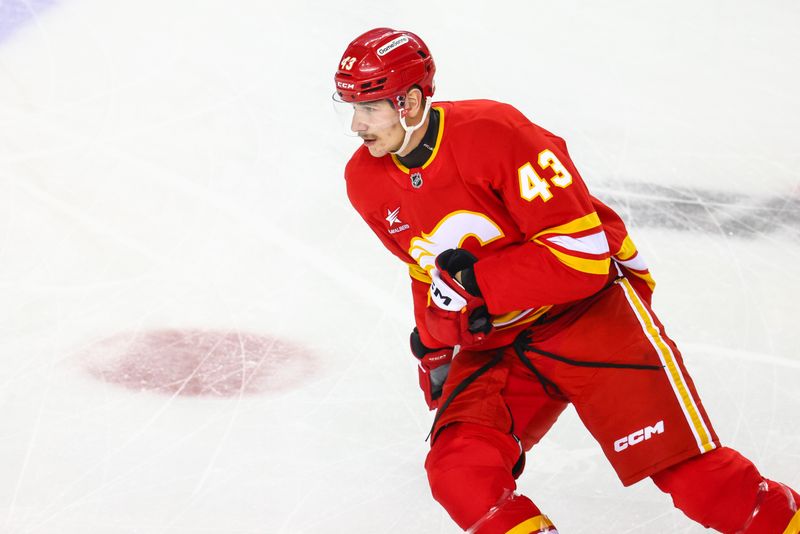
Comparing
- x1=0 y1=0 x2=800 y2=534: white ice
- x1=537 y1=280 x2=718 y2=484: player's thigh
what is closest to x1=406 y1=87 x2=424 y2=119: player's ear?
x1=537 y1=280 x2=718 y2=484: player's thigh

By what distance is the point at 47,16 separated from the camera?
190 inches

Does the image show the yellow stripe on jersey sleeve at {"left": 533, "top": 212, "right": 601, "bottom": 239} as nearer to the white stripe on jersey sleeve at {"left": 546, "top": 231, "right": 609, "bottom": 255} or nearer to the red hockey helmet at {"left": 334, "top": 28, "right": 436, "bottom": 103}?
the white stripe on jersey sleeve at {"left": 546, "top": 231, "right": 609, "bottom": 255}

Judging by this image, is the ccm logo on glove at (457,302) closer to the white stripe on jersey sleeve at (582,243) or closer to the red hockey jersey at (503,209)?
the red hockey jersey at (503,209)

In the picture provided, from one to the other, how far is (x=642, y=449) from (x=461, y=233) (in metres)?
0.63

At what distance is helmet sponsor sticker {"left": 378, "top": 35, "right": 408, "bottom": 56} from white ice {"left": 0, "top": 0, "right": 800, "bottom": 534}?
1.23 metres

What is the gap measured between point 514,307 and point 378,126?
1.66 ft

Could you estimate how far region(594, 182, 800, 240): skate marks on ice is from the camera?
3.85 m

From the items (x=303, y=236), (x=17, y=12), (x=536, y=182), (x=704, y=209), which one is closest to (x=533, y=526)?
(x=536, y=182)

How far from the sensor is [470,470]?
7.09 ft

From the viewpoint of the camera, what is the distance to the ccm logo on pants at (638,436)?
224 centimetres

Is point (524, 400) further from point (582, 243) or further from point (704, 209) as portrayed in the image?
point (704, 209)

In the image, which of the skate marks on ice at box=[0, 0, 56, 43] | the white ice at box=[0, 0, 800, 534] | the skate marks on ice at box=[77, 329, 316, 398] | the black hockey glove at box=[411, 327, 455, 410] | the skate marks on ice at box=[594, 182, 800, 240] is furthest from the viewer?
the skate marks on ice at box=[0, 0, 56, 43]

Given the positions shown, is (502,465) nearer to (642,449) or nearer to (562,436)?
(642,449)

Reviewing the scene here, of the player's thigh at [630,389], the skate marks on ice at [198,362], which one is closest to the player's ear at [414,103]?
the player's thigh at [630,389]
